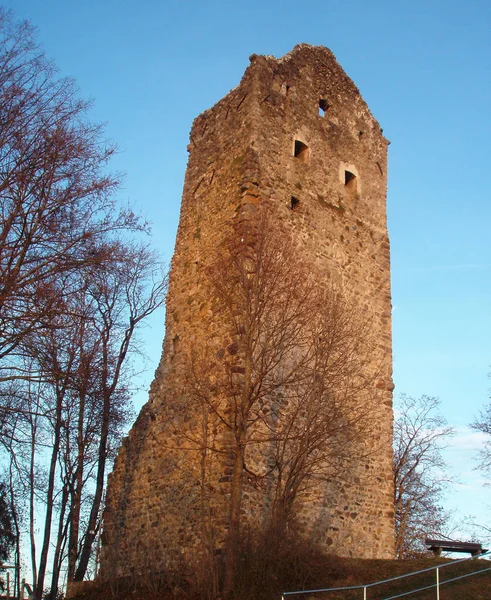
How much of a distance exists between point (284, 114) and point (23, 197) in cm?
791

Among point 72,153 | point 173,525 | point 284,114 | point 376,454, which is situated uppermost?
point 284,114

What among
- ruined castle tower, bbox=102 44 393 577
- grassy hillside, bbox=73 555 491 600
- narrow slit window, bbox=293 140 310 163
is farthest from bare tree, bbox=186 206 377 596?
narrow slit window, bbox=293 140 310 163

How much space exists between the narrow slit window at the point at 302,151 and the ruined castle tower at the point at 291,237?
3cm

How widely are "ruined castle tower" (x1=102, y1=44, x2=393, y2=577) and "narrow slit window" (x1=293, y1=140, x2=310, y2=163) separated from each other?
3 centimetres

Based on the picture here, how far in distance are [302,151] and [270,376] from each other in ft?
18.9

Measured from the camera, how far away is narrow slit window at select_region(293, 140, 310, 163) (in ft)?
50.5

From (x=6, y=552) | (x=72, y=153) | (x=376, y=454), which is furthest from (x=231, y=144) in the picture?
(x=6, y=552)

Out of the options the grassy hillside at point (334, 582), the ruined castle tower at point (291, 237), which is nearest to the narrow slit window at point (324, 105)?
the ruined castle tower at point (291, 237)

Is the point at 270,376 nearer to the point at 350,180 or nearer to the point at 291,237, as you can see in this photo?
the point at 291,237

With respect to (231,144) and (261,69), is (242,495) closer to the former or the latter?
(231,144)

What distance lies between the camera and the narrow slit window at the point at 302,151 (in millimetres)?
15383

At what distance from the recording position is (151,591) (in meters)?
11.4

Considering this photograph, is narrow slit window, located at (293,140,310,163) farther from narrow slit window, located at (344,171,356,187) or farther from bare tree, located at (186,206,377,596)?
bare tree, located at (186,206,377,596)

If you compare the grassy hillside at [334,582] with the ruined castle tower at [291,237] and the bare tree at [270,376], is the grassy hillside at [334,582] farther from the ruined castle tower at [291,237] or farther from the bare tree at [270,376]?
the ruined castle tower at [291,237]
